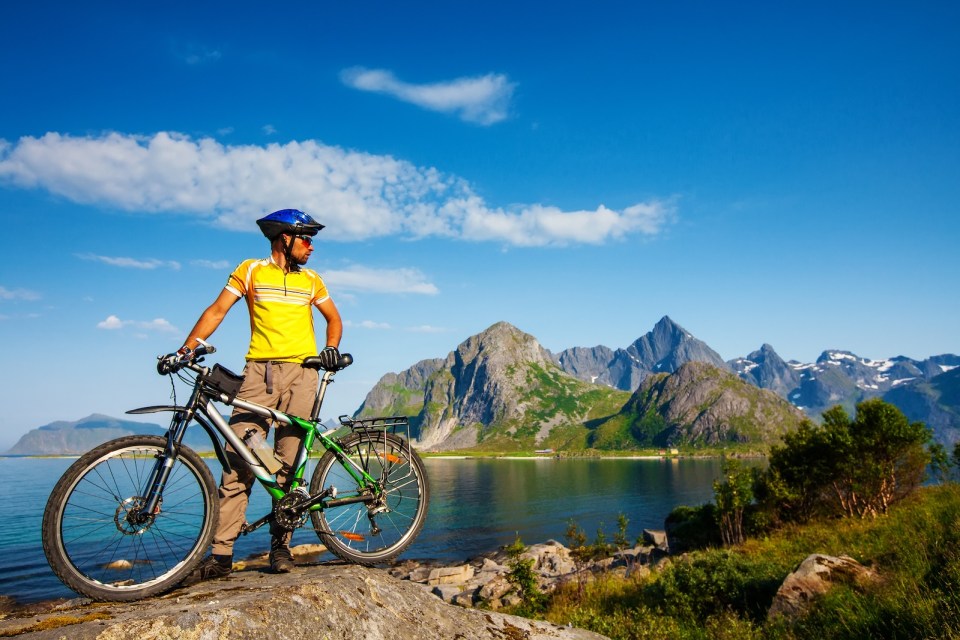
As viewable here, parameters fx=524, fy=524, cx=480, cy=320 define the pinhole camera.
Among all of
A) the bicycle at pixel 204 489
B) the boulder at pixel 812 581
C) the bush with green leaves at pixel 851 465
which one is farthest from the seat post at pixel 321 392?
the bush with green leaves at pixel 851 465

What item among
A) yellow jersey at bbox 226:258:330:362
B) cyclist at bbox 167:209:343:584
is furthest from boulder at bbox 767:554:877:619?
yellow jersey at bbox 226:258:330:362

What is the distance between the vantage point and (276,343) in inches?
253

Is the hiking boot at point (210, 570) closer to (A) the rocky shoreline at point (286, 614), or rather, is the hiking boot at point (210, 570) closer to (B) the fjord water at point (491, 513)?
(A) the rocky shoreline at point (286, 614)

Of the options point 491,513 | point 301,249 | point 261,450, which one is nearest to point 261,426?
point 261,450

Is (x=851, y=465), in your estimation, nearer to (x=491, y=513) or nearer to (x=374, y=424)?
(x=374, y=424)

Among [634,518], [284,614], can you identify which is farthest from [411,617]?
[634,518]

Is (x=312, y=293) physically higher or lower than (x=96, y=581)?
higher

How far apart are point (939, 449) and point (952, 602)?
32552 millimetres

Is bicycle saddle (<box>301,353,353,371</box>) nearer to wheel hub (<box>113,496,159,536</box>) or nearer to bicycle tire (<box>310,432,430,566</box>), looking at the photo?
bicycle tire (<box>310,432,430,566</box>)

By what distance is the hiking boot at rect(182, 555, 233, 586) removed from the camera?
17.8 feet

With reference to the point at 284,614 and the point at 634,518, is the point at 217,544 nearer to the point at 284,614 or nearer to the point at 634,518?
the point at 284,614

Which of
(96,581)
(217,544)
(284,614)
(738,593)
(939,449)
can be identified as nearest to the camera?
(284,614)

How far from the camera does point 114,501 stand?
17.3ft

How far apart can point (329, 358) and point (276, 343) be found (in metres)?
0.66
